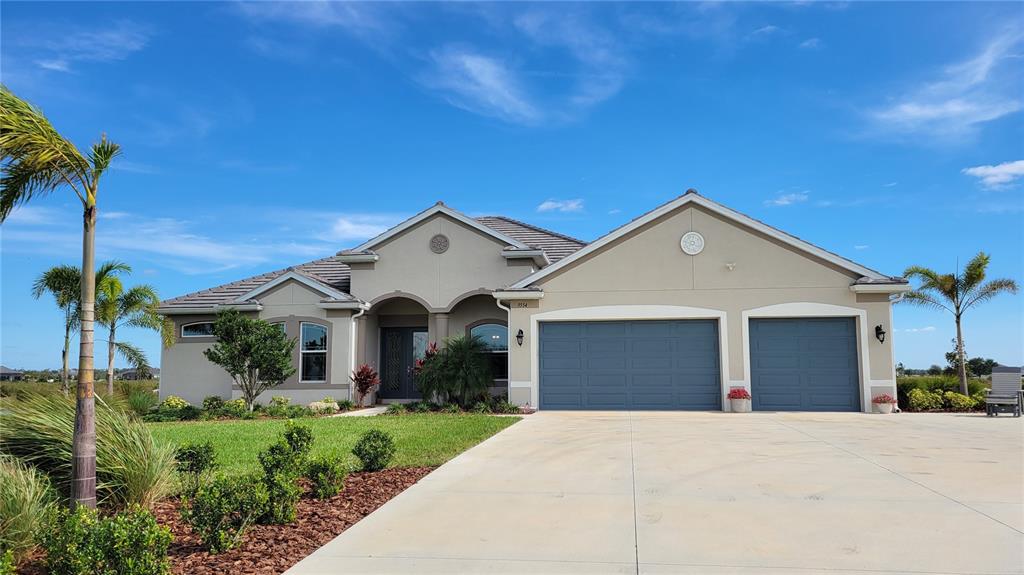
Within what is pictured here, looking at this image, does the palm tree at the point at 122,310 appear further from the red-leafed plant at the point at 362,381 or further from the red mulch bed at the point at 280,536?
the red mulch bed at the point at 280,536

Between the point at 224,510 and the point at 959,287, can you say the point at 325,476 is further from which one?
the point at 959,287

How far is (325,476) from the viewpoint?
6.39 m

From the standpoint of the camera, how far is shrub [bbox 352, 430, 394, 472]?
7832mm

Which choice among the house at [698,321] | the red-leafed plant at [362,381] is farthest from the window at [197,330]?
the house at [698,321]

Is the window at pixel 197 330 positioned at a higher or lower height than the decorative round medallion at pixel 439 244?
lower

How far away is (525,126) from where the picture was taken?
18031mm

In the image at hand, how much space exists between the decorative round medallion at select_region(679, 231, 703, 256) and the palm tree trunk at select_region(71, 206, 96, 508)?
1385 centimetres

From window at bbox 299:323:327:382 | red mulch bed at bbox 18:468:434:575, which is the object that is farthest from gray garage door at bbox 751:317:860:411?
window at bbox 299:323:327:382

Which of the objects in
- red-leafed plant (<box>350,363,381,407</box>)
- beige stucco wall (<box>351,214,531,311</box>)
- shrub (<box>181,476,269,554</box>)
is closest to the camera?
shrub (<box>181,476,269,554</box>)

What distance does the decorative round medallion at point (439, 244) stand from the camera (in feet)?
64.3

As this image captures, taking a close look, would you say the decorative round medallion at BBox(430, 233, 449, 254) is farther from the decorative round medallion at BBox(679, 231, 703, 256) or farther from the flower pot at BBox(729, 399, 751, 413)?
the flower pot at BBox(729, 399, 751, 413)

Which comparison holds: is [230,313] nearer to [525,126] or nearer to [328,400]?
[328,400]

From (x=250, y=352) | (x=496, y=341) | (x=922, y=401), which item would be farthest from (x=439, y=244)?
(x=922, y=401)

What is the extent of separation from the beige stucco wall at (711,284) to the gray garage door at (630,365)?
1.59 ft
